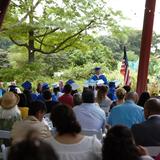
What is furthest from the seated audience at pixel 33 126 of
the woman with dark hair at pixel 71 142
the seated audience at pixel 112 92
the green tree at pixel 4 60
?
the green tree at pixel 4 60

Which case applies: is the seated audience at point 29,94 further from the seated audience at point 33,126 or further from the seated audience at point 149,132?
the seated audience at point 149,132

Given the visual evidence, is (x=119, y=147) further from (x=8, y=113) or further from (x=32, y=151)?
(x=8, y=113)

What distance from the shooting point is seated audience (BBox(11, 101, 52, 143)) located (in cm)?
391

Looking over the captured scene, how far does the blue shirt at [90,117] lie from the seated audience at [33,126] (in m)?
0.68

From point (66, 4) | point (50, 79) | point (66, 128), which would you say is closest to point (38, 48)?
point (50, 79)

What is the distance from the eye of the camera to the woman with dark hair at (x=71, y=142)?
10.6 feet

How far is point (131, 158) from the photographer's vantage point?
2668 mm

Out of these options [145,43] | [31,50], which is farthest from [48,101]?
[31,50]

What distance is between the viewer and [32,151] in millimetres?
1602

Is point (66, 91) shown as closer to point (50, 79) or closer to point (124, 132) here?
point (124, 132)

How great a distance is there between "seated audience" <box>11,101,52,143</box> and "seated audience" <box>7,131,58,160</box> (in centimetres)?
188

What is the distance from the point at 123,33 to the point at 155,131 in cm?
1280

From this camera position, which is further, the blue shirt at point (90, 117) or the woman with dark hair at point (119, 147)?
the blue shirt at point (90, 117)

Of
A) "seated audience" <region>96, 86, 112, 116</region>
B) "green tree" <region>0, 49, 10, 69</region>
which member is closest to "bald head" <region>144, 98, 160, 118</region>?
"seated audience" <region>96, 86, 112, 116</region>
